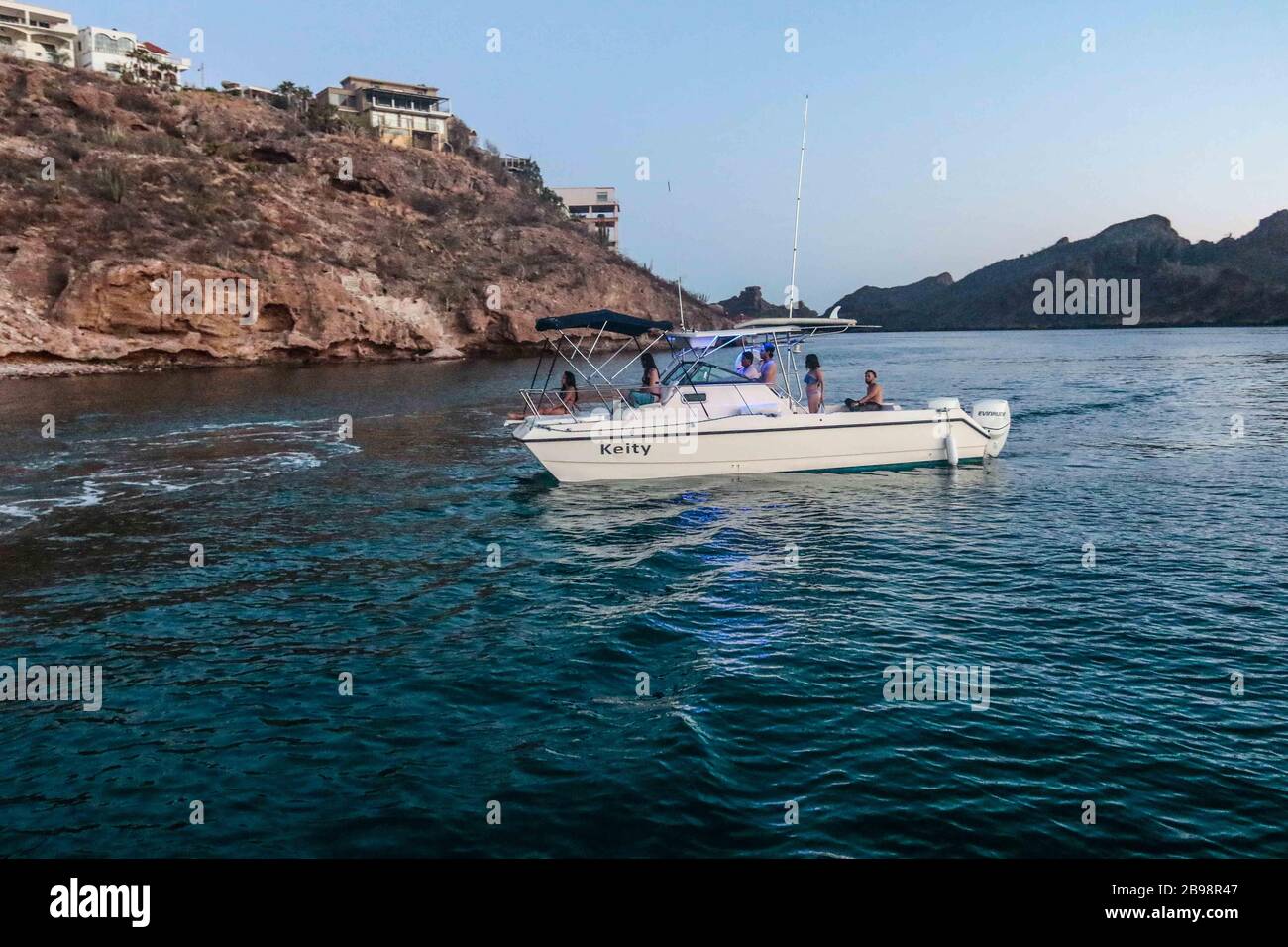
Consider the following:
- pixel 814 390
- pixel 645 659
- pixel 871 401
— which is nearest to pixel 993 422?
pixel 871 401

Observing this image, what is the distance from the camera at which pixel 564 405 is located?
19.3 meters

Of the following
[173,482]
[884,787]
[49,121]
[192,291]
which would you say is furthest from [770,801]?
[49,121]

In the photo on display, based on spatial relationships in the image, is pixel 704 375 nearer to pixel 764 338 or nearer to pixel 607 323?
pixel 764 338

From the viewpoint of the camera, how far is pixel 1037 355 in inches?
2881

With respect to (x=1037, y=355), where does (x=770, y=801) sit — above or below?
below

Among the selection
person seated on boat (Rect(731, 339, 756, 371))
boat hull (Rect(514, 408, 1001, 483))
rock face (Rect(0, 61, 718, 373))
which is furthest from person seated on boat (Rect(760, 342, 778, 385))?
rock face (Rect(0, 61, 718, 373))

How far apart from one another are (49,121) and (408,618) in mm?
66772

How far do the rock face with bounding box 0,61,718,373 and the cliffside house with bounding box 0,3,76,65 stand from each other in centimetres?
1937

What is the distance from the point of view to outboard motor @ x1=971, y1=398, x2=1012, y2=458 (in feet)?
69.9

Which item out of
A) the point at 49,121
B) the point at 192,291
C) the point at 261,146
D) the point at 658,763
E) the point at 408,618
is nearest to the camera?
the point at 658,763

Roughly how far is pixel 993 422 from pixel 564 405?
11.0 m

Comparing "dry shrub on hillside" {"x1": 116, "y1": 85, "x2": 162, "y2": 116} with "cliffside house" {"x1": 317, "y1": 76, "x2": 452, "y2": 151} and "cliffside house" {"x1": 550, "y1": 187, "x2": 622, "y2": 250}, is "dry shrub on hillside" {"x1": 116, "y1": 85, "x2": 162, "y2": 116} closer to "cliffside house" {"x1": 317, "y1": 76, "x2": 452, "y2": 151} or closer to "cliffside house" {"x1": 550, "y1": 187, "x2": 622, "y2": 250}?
"cliffside house" {"x1": 317, "y1": 76, "x2": 452, "y2": 151}
